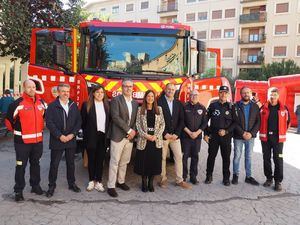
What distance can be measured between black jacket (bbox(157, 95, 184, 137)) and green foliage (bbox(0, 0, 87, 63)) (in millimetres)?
7919

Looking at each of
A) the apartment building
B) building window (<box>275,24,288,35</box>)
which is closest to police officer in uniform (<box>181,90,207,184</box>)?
the apartment building

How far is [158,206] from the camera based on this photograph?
17.0 feet

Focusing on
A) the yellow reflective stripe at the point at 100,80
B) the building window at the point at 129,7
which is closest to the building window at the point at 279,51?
the building window at the point at 129,7

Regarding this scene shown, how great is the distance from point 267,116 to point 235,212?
6.78ft

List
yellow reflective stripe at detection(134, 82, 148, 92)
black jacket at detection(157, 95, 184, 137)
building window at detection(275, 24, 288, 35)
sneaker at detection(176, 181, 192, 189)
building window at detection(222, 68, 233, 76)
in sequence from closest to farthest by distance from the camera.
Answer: black jacket at detection(157, 95, 184, 137), sneaker at detection(176, 181, 192, 189), yellow reflective stripe at detection(134, 82, 148, 92), building window at detection(275, 24, 288, 35), building window at detection(222, 68, 233, 76)

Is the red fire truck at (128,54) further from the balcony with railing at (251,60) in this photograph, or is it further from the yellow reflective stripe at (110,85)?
the balcony with railing at (251,60)

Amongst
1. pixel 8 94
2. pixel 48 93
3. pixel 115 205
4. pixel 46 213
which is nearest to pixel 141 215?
Answer: pixel 115 205

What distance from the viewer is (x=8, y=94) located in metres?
12.0

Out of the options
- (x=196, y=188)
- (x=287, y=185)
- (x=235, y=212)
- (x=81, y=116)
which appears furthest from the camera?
(x=287, y=185)

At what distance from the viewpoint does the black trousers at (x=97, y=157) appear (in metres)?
5.77

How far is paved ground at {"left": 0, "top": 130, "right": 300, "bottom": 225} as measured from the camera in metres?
4.64

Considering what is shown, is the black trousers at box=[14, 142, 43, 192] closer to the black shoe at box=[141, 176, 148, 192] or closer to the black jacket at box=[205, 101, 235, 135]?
the black shoe at box=[141, 176, 148, 192]

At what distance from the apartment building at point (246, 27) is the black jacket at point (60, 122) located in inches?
1572

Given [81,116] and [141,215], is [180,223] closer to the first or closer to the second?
[141,215]
